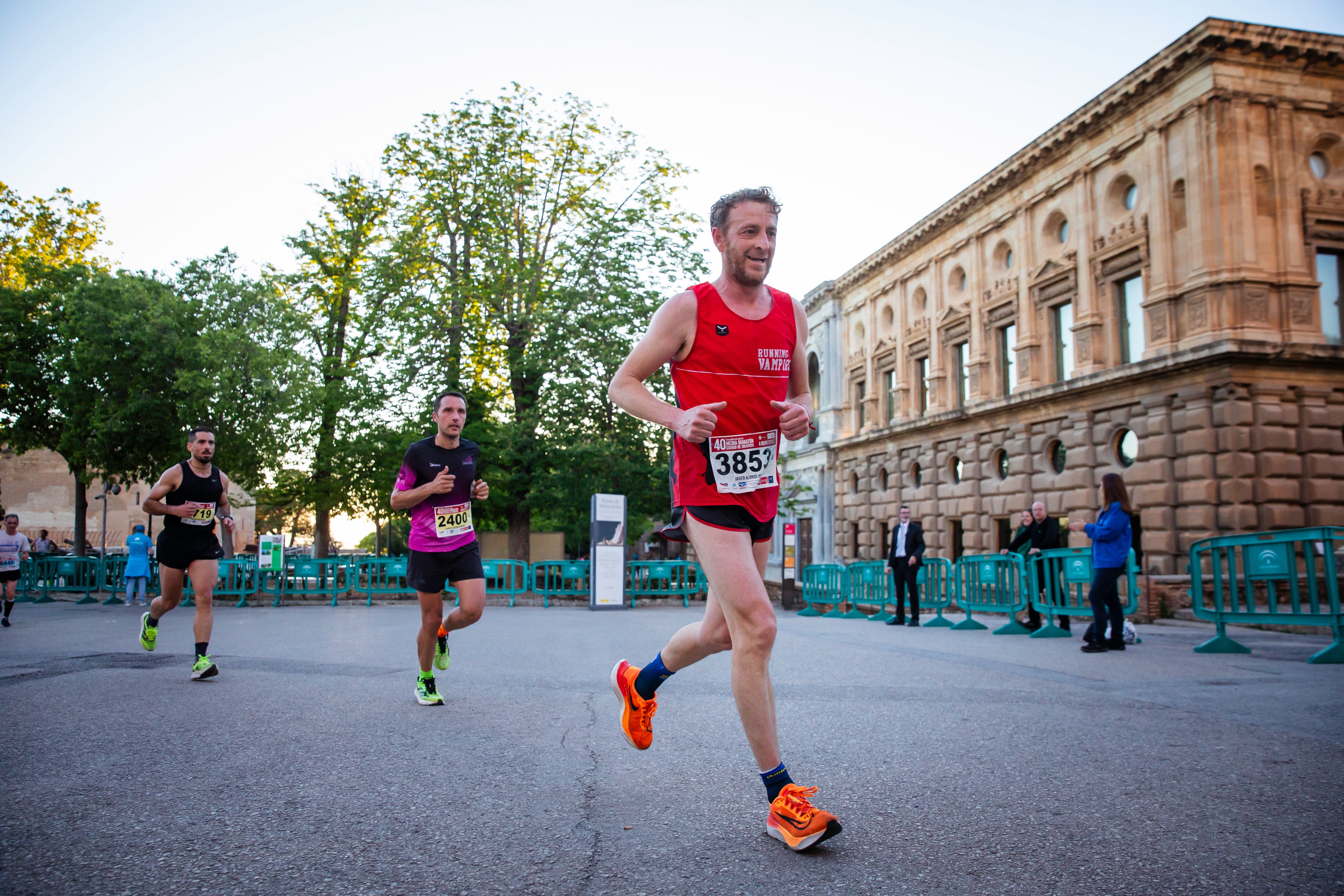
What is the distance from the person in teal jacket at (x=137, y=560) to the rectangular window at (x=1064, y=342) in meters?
24.8

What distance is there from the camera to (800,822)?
3.04 m

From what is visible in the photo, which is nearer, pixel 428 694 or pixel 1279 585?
pixel 428 694

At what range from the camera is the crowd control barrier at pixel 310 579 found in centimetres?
2339

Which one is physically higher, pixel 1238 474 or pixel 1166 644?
pixel 1238 474

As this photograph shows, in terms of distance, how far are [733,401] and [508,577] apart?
70.9 feet

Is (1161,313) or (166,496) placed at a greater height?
(1161,313)

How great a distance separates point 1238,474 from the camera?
71.0 feet

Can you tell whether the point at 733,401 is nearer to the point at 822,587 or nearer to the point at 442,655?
the point at 442,655

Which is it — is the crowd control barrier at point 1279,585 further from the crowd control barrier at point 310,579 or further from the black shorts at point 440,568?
the crowd control barrier at point 310,579

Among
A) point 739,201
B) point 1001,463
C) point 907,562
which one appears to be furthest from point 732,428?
point 1001,463

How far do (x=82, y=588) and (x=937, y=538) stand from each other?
26530mm

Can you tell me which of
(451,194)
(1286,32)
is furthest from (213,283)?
(1286,32)

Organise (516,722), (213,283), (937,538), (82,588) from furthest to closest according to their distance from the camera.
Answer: (937,538)
(213,283)
(82,588)
(516,722)

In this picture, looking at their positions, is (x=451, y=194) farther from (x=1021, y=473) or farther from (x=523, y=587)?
(x=1021, y=473)
